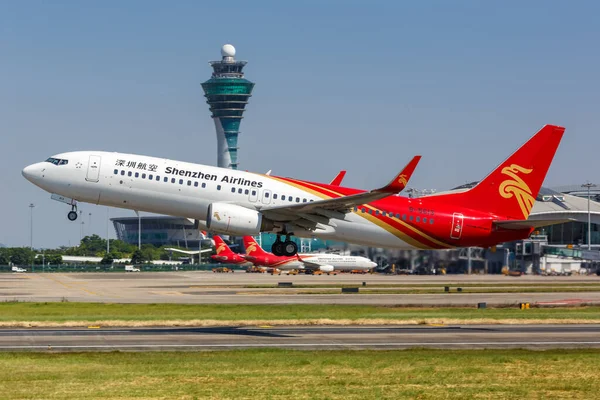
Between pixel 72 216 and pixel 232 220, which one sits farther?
pixel 72 216

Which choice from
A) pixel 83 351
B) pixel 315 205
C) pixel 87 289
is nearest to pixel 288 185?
pixel 315 205

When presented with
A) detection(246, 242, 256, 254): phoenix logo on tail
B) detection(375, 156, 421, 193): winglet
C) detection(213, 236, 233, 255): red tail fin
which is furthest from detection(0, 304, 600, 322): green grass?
detection(213, 236, 233, 255): red tail fin

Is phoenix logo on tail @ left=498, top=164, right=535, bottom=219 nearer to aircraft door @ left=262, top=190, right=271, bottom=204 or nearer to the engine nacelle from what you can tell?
aircraft door @ left=262, top=190, right=271, bottom=204

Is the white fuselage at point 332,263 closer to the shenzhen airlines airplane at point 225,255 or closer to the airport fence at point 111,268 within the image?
the shenzhen airlines airplane at point 225,255

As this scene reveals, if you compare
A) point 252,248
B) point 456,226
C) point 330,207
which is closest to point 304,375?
point 330,207

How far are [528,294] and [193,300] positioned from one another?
2916 centimetres

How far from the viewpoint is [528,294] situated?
8206 cm

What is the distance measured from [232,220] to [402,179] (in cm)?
942

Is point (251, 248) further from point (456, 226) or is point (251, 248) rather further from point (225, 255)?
point (456, 226)

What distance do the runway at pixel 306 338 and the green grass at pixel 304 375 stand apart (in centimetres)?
273

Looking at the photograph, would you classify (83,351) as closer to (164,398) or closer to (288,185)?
(164,398)

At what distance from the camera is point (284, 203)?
51.3 metres

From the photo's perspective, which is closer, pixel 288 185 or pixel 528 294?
pixel 288 185

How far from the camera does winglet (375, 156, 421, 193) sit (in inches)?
1794
